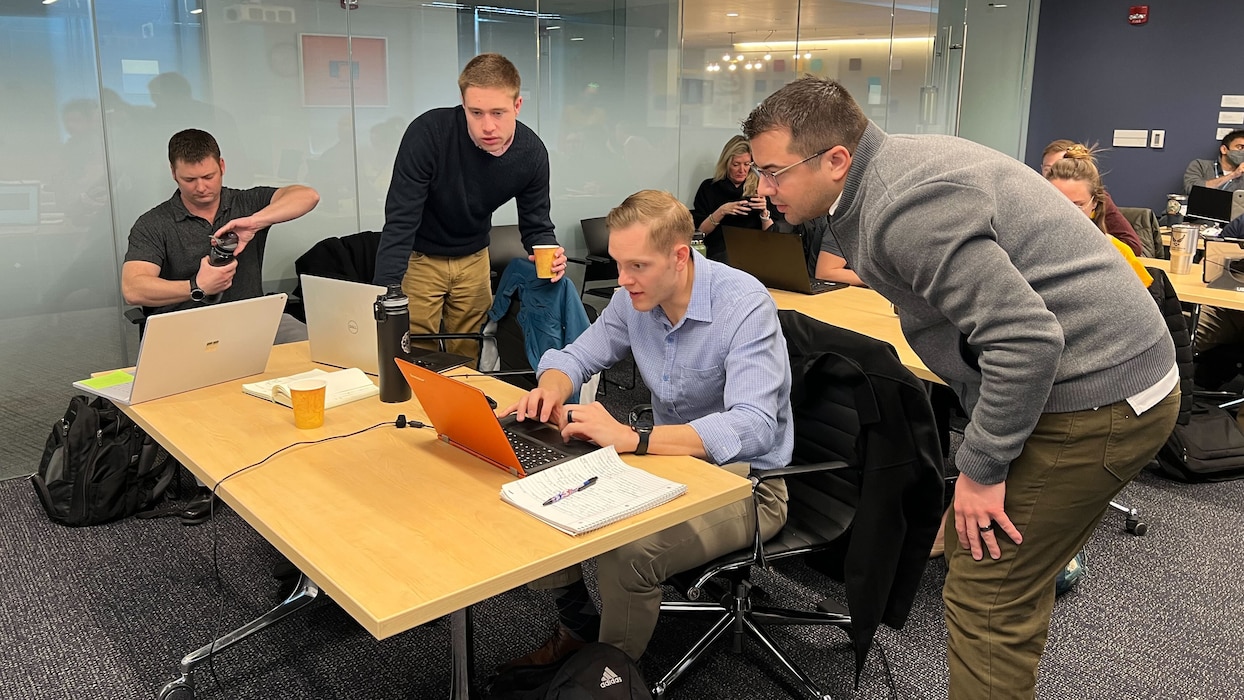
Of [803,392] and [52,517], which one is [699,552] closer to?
[803,392]

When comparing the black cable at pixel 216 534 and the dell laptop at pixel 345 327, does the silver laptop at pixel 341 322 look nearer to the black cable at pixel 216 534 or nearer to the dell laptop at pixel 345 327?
the dell laptop at pixel 345 327

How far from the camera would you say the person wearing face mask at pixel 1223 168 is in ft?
24.3

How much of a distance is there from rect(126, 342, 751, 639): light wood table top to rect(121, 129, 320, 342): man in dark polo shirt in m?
1.30

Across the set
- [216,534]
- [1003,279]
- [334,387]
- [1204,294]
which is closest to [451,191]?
[334,387]

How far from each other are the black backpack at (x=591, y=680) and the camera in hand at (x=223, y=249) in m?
1.99

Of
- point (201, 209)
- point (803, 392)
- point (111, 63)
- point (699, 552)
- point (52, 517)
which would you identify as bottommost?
point (52, 517)

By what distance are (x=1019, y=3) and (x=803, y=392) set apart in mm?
7463

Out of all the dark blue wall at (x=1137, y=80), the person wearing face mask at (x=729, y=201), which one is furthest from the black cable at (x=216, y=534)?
the dark blue wall at (x=1137, y=80)

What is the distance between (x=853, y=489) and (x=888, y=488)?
10.9 inches

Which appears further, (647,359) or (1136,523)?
(1136,523)

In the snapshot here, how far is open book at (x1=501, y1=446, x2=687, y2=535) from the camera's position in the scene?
1744 millimetres

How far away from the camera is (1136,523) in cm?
359

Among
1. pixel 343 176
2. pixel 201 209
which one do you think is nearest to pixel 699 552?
pixel 201 209

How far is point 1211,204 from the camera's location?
5.97 meters
